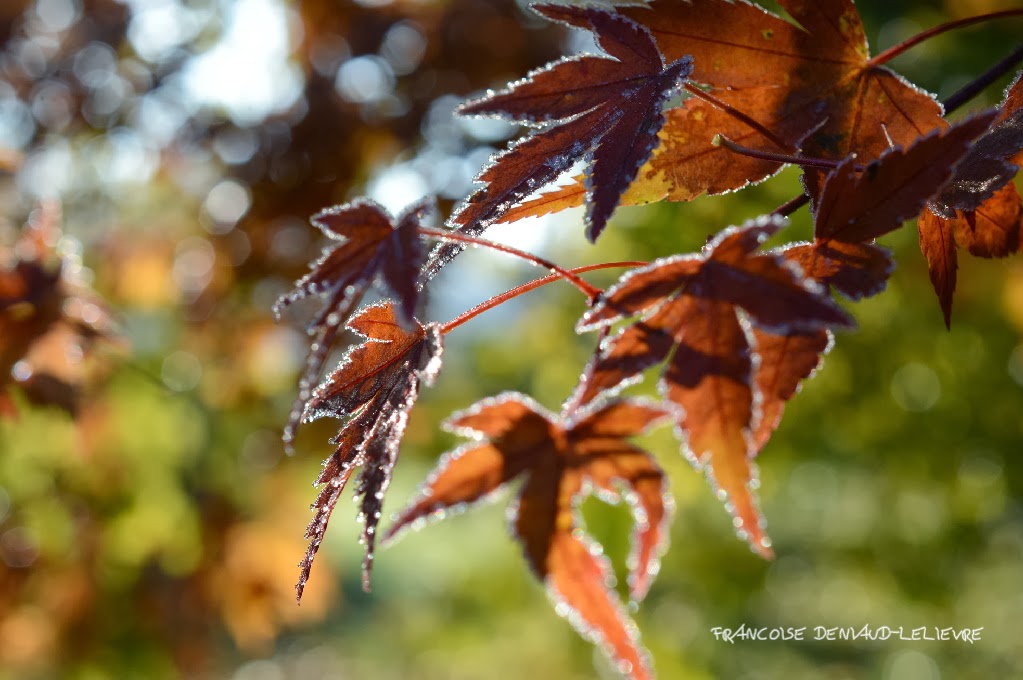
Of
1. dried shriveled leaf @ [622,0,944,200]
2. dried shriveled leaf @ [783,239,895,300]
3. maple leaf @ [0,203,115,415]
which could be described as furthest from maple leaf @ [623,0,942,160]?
maple leaf @ [0,203,115,415]

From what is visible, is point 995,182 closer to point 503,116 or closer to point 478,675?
point 503,116

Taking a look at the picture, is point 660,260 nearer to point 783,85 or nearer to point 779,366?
point 779,366

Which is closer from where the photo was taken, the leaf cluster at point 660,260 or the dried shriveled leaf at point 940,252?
the leaf cluster at point 660,260

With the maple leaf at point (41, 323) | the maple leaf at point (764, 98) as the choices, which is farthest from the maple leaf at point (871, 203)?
the maple leaf at point (41, 323)

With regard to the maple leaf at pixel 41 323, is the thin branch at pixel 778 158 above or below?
above

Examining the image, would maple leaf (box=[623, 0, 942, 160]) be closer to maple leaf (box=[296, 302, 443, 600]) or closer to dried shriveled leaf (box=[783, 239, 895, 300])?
dried shriveled leaf (box=[783, 239, 895, 300])

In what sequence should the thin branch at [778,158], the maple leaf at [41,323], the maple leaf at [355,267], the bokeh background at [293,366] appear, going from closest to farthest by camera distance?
the maple leaf at [355,267] → the thin branch at [778,158] → the maple leaf at [41,323] → the bokeh background at [293,366]

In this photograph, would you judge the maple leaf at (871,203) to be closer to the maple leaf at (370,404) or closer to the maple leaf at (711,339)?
the maple leaf at (711,339)
